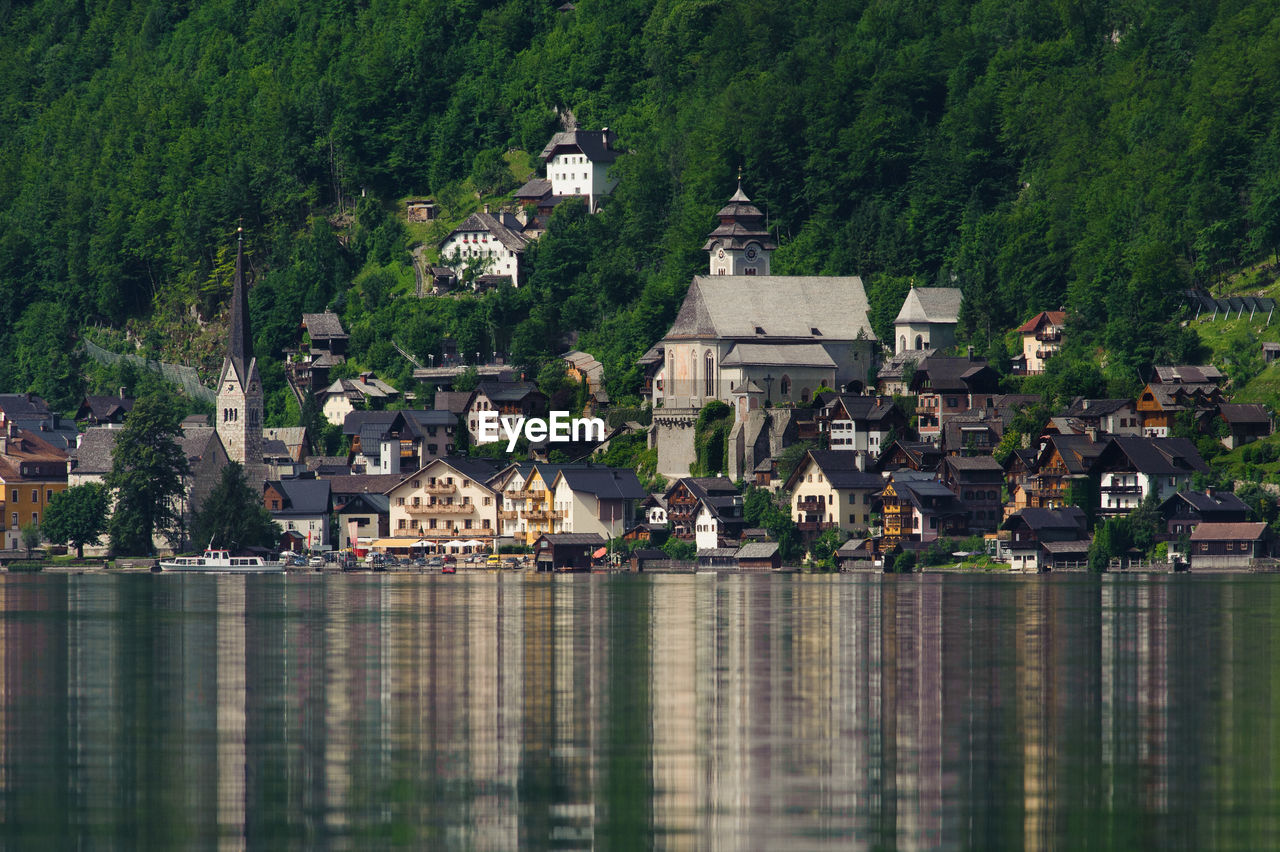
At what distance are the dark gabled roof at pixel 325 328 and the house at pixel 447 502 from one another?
28.0 m

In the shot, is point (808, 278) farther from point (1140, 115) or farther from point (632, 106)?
point (632, 106)

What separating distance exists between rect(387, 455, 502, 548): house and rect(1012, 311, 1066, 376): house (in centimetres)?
2918

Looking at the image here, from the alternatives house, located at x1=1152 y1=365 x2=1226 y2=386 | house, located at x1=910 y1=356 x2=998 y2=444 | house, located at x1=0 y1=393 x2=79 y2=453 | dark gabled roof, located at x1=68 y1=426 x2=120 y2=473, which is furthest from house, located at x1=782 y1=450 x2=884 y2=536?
house, located at x1=0 y1=393 x2=79 y2=453

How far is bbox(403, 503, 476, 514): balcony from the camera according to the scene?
121938mm

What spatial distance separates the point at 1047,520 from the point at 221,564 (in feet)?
133

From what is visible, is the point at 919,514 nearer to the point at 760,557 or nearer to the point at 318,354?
the point at 760,557

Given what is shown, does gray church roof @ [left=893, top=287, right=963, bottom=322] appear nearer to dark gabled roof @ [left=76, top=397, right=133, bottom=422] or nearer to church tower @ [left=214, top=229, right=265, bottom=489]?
church tower @ [left=214, top=229, right=265, bottom=489]

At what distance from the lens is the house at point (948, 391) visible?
115 m

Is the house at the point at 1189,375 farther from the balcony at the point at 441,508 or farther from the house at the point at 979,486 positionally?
the balcony at the point at 441,508

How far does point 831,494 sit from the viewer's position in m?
108

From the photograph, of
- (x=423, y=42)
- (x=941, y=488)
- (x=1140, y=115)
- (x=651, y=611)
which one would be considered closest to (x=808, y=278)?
(x=1140, y=115)

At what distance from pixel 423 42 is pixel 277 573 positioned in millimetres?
74808

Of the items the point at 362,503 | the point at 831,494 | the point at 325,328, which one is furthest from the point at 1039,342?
the point at 325,328
